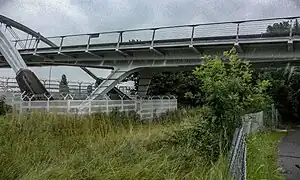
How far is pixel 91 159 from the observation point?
5508 mm

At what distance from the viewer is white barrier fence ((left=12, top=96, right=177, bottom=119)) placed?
14.0 metres

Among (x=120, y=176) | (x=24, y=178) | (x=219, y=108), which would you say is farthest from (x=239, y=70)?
(x=24, y=178)

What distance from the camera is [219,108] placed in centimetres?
696

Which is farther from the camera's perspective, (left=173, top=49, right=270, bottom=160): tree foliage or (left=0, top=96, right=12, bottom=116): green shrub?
(left=0, top=96, right=12, bottom=116): green shrub

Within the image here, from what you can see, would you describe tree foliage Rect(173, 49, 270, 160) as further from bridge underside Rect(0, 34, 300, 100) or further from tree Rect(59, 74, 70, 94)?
tree Rect(59, 74, 70, 94)

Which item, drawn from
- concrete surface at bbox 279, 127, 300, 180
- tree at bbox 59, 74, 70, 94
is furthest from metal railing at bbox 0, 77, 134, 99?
concrete surface at bbox 279, 127, 300, 180

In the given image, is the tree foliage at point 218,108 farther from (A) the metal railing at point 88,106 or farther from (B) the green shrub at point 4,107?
(B) the green shrub at point 4,107

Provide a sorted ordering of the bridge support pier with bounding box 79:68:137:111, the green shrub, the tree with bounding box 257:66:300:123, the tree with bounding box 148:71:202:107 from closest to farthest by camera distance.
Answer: the green shrub → the bridge support pier with bounding box 79:68:137:111 → the tree with bounding box 257:66:300:123 → the tree with bounding box 148:71:202:107

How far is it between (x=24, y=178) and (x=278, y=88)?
99.6 ft

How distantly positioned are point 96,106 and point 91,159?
36.3ft

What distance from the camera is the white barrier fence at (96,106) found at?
13980 mm

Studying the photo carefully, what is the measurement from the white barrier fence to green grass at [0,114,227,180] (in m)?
4.53

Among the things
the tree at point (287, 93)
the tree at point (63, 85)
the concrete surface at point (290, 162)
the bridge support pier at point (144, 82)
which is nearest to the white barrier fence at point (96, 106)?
the bridge support pier at point (144, 82)

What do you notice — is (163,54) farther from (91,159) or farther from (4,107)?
(91,159)
